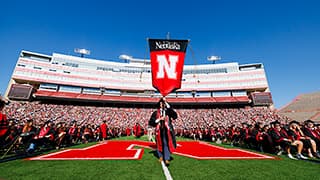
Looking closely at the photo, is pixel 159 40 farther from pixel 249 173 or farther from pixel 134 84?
pixel 134 84

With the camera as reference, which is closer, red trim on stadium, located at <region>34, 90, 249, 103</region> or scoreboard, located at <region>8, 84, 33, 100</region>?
scoreboard, located at <region>8, 84, 33, 100</region>

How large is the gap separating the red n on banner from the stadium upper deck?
3051 centimetres

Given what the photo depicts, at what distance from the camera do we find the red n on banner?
5.41m

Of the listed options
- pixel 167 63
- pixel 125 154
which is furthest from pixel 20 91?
pixel 167 63

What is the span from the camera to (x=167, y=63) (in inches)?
224

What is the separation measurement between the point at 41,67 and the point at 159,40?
4821 cm

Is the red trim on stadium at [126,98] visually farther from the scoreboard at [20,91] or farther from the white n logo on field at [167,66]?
the white n logo on field at [167,66]

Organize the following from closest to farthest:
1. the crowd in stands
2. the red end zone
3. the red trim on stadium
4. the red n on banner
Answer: the red end zone → the red n on banner → the crowd in stands → the red trim on stadium

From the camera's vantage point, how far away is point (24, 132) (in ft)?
19.5

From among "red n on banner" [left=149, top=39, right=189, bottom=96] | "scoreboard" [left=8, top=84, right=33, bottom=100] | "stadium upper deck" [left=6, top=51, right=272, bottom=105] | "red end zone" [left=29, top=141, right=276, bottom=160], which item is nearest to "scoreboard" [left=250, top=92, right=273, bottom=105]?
"stadium upper deck" [left=6, top=51, right=272, bottom=105]

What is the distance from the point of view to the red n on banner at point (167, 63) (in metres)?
5.41

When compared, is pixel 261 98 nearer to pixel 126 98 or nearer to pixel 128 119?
pixel 128 119

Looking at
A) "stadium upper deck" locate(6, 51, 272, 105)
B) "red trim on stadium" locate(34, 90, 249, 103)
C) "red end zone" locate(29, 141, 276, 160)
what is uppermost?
"stadium upper deck" locate(6, 51, 272, 105)

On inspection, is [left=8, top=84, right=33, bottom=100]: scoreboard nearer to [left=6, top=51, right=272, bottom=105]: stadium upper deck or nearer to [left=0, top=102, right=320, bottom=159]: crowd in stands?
[left=6, top=51, right=272, bottom=105]: stadium upper deck
